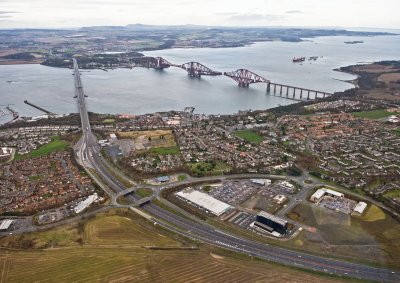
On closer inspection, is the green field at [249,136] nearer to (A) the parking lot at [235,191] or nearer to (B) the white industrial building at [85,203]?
(A) the parking lot at [235,191]

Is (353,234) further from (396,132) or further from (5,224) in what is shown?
(396,132)

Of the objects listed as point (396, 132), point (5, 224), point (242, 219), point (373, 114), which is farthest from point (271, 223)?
point (373, 114)

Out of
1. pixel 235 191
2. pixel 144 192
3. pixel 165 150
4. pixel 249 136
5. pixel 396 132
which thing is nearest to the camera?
pixel 144 192

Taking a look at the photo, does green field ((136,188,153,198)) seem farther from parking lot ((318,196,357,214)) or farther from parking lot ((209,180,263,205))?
parking lot ((318,196,357,214))

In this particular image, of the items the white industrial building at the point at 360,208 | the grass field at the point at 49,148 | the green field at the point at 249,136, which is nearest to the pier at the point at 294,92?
the green field at the point at 249,136

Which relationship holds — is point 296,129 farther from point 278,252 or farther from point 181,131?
point 278,252

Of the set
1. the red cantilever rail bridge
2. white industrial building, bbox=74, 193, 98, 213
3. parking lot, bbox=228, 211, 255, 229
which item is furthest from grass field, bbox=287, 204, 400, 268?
the red cantilever rail bridge
